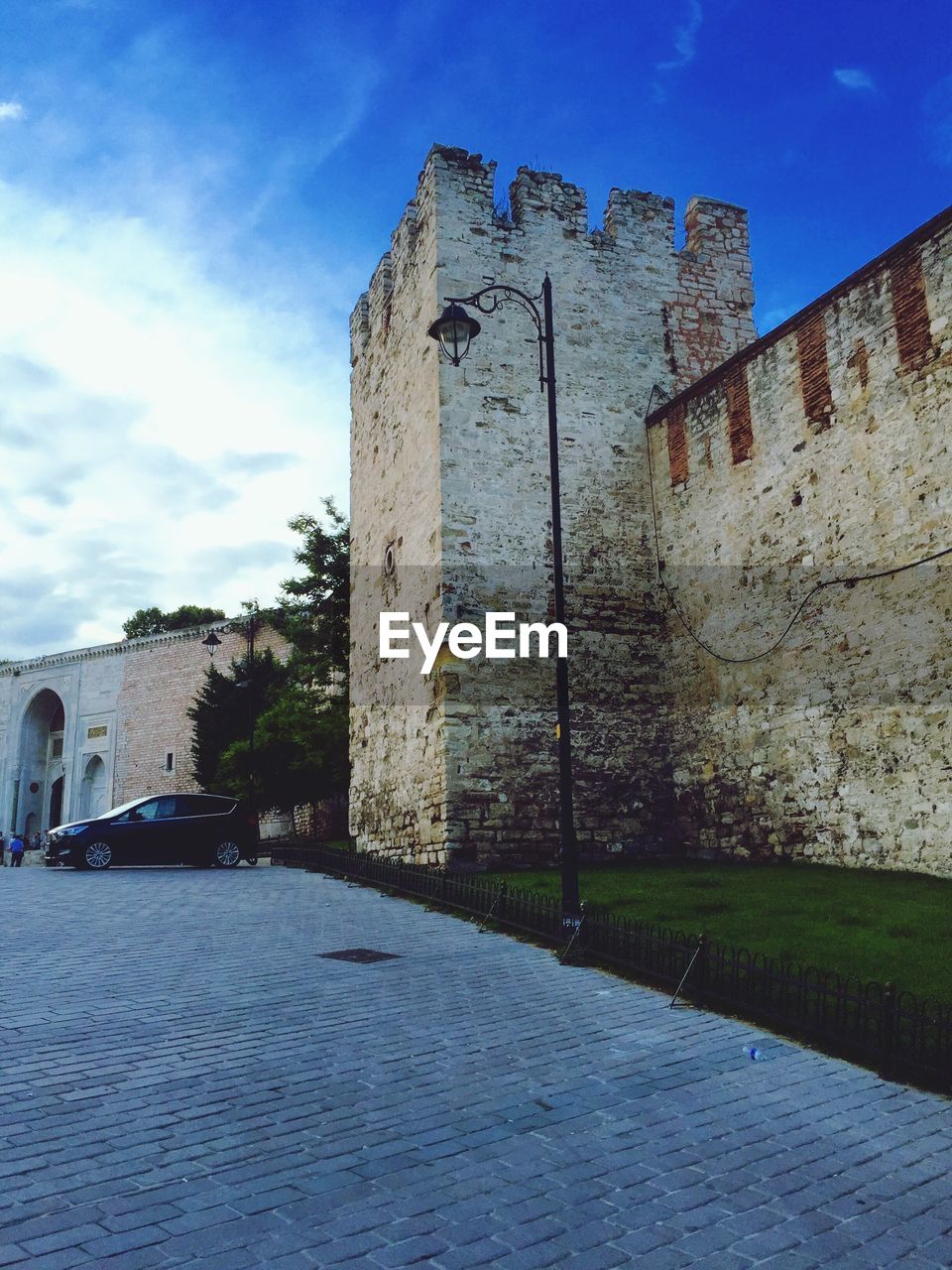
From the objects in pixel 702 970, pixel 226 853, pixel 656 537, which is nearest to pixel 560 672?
pixel 702 970

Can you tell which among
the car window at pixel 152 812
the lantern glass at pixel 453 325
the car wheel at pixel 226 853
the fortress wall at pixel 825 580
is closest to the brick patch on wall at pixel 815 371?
the fortress wall at pixel 825 580

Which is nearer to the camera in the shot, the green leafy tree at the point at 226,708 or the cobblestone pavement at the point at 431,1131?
the cobblestone pavement at the point at 431,1131

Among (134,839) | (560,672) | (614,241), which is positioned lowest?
(134,839)

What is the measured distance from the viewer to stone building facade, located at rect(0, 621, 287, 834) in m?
41.0

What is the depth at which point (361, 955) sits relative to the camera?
7961mm

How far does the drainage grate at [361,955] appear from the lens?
779 centimetres

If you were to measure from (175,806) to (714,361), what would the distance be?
13.1 m

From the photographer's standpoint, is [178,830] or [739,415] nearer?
[739,415]

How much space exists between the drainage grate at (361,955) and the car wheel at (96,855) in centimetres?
1112

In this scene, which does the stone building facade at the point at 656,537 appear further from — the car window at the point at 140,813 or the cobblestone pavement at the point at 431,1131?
the cobblestone pavement at the point at 431,1131

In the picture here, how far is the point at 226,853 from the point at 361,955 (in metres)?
11.4

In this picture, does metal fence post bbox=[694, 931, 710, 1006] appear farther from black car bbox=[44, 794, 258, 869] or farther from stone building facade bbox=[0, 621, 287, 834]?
stone building facade bbox=[0, 621, 287, 834]

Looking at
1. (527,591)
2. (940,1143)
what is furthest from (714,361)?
(940,1143)

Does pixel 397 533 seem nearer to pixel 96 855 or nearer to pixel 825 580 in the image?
pixel 825 580
